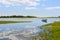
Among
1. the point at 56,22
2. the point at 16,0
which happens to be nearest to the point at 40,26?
the point at 56,22

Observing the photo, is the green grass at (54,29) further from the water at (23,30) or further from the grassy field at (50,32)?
the water at (23,30)

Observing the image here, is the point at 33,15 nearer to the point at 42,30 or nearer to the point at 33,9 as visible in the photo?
the point at 33,9

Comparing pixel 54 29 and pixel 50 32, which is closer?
pixel 50 32

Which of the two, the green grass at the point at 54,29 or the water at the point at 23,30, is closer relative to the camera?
the green grass at the point at 54,29

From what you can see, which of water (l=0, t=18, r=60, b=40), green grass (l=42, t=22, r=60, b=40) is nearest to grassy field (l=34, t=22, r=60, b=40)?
green grass (l=42, t=22, r=60, b=40)

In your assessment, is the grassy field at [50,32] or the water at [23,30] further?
the water at [23,30]

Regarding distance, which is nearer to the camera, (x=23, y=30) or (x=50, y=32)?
(x=50, y=32)

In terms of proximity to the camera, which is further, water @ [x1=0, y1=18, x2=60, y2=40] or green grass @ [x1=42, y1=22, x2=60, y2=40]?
water @ [x1=0, y1=18, x2=60, y2=40]

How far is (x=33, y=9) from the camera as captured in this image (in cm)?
424

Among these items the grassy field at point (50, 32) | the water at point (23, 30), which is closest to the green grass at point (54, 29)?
the grassy field at point (50, 32)

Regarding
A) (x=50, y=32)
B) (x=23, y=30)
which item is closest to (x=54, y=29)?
(x=50, y=32)

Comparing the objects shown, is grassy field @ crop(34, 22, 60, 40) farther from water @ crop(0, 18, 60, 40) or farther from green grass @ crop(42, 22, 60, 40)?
water @ crop(0, 18, 60, 40)

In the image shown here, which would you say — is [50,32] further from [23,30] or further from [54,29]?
[23,30]

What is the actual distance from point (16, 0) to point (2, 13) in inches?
23.3
